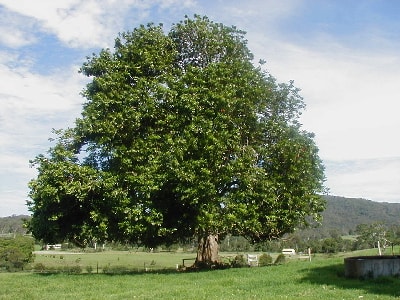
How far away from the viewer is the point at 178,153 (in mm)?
30438

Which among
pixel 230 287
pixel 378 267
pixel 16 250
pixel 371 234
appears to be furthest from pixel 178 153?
pixel 371 234

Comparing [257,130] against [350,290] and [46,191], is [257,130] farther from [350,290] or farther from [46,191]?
[350,290]

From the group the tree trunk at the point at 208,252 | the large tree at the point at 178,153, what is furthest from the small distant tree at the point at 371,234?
the large tree at the point at 178,153

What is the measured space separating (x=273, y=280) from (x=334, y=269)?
5.36 m

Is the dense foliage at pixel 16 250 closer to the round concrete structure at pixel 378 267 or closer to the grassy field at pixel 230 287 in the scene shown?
the grassy field at pixel 230 287

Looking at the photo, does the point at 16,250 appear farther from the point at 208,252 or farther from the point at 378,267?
the point at 378,267

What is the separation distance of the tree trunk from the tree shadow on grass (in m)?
12.4

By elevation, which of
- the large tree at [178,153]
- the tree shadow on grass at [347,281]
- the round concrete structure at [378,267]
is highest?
the large tree at [178,153]

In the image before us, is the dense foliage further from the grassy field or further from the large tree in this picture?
the grassy field

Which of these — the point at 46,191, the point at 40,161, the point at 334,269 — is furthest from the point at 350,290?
the point at 40,161

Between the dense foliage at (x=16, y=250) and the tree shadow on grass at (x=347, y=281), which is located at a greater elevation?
the tree shadow on grass at (x=347, y=281)

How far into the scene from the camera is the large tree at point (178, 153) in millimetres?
31438

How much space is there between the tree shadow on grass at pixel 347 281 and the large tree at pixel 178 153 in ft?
23.0

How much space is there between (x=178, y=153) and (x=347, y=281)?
13.2 m
